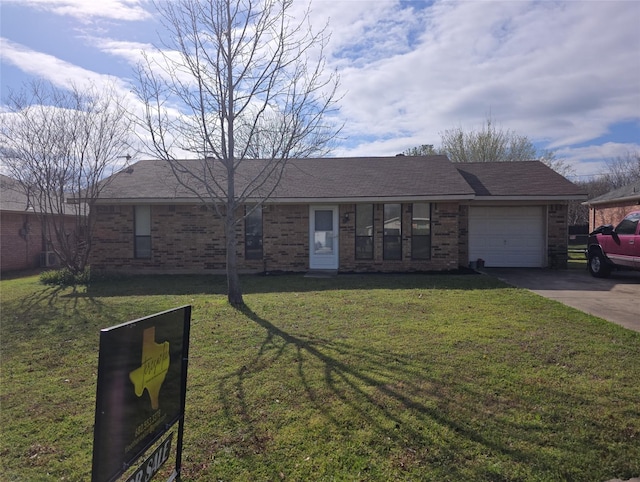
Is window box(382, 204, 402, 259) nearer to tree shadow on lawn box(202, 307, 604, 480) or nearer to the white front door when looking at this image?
the white front door

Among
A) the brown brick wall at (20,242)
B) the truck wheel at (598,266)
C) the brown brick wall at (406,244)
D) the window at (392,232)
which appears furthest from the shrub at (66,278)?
the truck wheel at (598,266)

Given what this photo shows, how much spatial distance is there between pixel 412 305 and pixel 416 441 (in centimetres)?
497

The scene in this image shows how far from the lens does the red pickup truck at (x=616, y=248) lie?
10.8 meters

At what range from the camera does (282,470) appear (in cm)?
288

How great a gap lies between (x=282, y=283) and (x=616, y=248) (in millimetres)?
9396

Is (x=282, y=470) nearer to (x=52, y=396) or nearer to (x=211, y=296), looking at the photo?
(x=52, y=396)

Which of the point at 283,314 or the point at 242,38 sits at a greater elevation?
the point at 242,38

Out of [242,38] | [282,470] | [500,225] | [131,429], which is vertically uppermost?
[242,38]

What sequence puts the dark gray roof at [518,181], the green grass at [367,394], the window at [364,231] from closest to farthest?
the green grass at [367,394] → the window at [364,231] → the dark gray roof at [518,181]

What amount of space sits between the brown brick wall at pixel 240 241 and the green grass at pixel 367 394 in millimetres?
5447

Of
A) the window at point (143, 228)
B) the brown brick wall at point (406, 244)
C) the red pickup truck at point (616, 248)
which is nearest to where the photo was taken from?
the red pickup truck at point (616, 248)

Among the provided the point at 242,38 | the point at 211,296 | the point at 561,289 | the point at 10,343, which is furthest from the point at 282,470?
the point at 561,289

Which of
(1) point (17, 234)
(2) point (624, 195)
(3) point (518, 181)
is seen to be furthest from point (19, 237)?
(2) point (624, 195)

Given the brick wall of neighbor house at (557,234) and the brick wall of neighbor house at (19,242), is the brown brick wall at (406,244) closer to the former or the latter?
the brick wall of neighbor house at (557,234)
